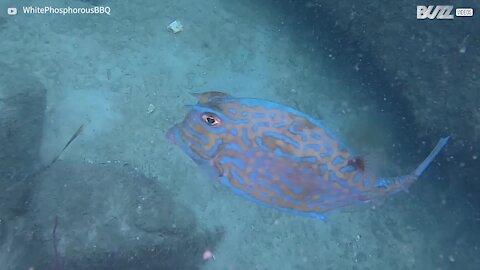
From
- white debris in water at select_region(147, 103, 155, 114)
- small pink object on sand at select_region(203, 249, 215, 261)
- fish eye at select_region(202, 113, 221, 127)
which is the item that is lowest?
small pink object on sand at select_region(203, 249, 215, 261)

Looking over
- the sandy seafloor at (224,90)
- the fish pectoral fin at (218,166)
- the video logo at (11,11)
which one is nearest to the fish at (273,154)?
the fish pectoral fin at (218,166)

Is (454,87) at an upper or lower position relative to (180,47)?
upper

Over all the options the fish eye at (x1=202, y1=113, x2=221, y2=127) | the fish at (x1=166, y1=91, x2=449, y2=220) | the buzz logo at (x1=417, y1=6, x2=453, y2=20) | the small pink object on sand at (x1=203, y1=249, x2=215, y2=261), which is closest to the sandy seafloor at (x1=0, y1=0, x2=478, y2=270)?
the small pink object on sand at (x1=203, y1=249, x2=215, y2=261)

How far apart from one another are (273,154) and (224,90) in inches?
101

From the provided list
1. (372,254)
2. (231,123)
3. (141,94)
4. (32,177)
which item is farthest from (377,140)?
(32,177)

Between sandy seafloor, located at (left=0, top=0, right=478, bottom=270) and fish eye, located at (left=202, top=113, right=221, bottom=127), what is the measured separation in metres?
1.93

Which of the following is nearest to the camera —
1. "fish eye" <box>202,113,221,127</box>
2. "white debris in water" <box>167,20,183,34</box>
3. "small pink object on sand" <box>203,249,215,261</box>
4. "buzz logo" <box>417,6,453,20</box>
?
"fish eye" <box>202,113,221,127</box>

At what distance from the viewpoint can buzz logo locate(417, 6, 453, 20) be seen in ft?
17.5

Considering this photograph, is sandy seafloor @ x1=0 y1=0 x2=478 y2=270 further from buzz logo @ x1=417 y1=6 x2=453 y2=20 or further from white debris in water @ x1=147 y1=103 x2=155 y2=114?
buzz logo @ x1=417 y1=6 x2=453 y2=20

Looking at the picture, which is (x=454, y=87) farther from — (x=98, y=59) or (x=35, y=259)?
(x=35, y=259)

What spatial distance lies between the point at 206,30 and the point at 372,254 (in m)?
4.53

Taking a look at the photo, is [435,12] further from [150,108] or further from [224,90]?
[150,108]

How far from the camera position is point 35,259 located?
4.20 metres

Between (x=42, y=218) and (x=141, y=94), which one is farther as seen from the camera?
(x=141, y=94)
